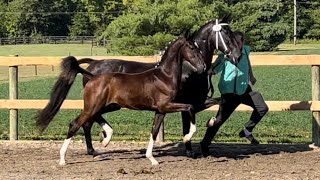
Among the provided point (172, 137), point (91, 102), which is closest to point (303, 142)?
point (172, 137)

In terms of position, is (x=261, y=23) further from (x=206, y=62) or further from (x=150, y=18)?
(x=206, y=62)

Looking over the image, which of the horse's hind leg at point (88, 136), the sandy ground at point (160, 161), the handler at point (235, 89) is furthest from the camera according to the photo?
the horse's hind leg at point (88, 136)

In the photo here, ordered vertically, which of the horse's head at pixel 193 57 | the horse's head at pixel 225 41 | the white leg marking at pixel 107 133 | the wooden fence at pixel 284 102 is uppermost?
the horse's head at pixel 225 41

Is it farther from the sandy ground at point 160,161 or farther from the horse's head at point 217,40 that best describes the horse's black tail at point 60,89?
the horse's head at point 217,40

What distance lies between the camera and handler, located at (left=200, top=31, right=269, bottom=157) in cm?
900

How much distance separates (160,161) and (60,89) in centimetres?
178

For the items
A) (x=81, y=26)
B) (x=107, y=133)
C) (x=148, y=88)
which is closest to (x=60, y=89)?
(x=107, y=133)

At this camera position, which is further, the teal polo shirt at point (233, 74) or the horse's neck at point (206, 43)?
the teal polo shirt at point (233, 74)

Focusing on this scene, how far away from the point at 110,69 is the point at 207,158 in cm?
209

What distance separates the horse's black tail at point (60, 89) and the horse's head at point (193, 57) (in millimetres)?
1588

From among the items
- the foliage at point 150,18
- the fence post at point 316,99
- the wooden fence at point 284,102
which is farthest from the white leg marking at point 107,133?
the foliage at point 150,18

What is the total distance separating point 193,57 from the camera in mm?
8469

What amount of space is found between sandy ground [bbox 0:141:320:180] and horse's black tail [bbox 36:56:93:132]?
60 centimetres

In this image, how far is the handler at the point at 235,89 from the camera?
9.00m
